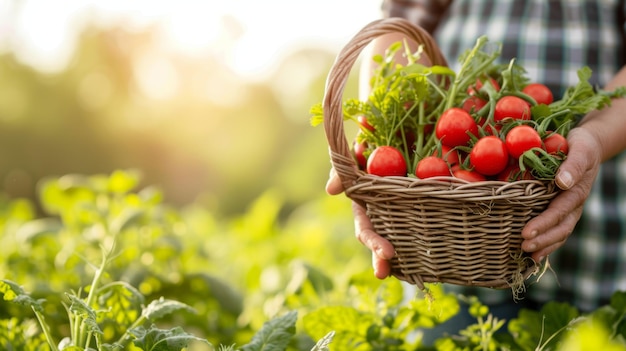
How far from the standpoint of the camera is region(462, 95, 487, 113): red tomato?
156 cm

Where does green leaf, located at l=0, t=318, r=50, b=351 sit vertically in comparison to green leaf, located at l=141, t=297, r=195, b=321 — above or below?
below

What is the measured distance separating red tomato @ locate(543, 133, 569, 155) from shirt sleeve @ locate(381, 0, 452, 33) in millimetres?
861

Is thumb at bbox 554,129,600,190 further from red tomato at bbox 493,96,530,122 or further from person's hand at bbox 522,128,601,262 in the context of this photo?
red tomato at bbox 493,96,530,122

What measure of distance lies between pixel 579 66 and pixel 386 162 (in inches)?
31.9

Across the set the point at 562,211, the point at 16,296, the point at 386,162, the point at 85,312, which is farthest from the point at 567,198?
the point at 16,296

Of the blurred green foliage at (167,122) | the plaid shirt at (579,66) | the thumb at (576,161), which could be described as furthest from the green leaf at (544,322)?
the blurred green foliage at (167,122)

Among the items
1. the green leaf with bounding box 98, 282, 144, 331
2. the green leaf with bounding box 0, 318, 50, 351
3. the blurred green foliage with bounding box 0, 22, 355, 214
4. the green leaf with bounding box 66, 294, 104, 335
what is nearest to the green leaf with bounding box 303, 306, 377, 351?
the green leaf with bounding box 98, 282, 144, 331

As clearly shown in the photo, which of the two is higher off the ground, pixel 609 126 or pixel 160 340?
pixel 609 126

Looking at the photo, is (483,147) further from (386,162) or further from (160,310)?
(160,310)

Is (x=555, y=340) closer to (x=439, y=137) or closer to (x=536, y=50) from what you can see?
(x=439, y=137)

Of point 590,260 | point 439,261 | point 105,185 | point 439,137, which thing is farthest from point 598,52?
point 105,185

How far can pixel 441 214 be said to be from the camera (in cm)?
137

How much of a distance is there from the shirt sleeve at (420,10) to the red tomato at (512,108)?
29.3 inches

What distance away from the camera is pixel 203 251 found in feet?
9.27
